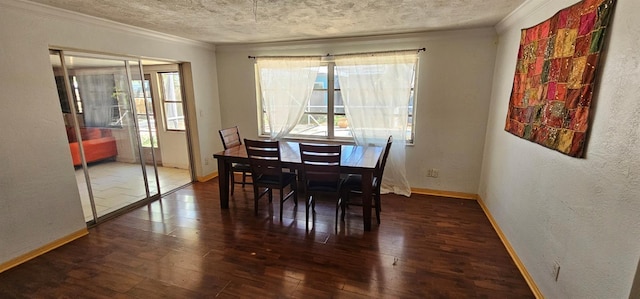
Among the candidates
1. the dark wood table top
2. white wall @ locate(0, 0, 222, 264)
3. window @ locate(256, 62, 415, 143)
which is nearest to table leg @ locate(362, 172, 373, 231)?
the dark wood table top

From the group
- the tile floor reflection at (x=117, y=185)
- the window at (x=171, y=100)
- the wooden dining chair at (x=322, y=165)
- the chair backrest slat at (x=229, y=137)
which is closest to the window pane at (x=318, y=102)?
the chair backrest slat at (x=229, y=137)

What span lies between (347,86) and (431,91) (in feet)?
3.76

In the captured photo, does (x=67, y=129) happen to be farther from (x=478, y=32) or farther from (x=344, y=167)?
(x=478, y=32)

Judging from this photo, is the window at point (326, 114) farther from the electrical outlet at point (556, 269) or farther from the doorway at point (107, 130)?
the electrical outlet at point (556, 269)

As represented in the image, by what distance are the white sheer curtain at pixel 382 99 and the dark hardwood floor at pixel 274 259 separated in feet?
2.60

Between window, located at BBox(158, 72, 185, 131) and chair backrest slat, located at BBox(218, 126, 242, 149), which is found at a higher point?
window, located at BBox(158, 72, 185, 131)

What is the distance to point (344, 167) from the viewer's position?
272cm

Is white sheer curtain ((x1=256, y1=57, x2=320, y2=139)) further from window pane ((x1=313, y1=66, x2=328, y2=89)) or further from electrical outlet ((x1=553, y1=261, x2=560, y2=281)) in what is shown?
electrical outlet ((x1=553, y1=261, x2=560, y2=281))

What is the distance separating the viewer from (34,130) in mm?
2357

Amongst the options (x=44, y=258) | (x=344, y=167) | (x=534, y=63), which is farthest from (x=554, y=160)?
(x=44, y=258)

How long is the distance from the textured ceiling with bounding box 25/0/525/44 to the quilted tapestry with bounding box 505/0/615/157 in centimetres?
63

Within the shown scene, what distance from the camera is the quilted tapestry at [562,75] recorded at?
4.89ft

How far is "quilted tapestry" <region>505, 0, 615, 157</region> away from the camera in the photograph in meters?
1.49

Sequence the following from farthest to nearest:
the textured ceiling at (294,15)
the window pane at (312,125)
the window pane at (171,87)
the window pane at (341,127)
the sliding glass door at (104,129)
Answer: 1. the window pane at (171,87)
2. the window pane at (312,125)
3. the window pane at (341,127)
4. the sliding glass door at (104,129)
5. the textured ceiling at (294,15)
